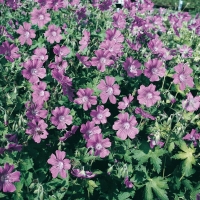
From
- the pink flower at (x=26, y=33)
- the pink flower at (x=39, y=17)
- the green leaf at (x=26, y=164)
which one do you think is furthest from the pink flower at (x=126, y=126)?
the pink flower at (x=39, y=17)

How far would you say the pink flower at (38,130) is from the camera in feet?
6.59

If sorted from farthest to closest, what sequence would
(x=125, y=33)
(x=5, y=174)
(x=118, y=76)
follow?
(x=125, y=33), (x=118, y=76), (x=5, y=174)

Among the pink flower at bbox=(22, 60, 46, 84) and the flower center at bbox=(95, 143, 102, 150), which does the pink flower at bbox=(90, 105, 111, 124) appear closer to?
the flower center at bbox=(95, 143, 102, 150)

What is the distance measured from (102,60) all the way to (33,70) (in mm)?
532

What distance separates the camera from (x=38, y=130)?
2043 millimetres

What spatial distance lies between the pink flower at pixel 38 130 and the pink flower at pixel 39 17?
3.97ft

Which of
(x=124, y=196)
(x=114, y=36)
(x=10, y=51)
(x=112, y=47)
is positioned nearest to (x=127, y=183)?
(x=124, y=196)

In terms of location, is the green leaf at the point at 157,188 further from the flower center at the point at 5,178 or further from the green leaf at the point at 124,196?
the flower center at the point at 5,178

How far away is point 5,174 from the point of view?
71.3 inches

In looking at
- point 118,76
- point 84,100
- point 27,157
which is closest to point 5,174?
point 27,157

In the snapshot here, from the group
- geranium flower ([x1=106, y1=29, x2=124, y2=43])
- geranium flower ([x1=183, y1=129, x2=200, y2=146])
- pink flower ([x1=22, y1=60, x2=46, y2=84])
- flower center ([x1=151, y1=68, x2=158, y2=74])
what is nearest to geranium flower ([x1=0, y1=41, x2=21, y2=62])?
pink flower ([x1=22, y1=60, x2=46, y2=84])

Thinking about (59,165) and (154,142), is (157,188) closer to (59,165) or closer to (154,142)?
(154,142)

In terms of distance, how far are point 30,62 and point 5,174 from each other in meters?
0.84

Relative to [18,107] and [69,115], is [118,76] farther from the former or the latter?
[18,107]
